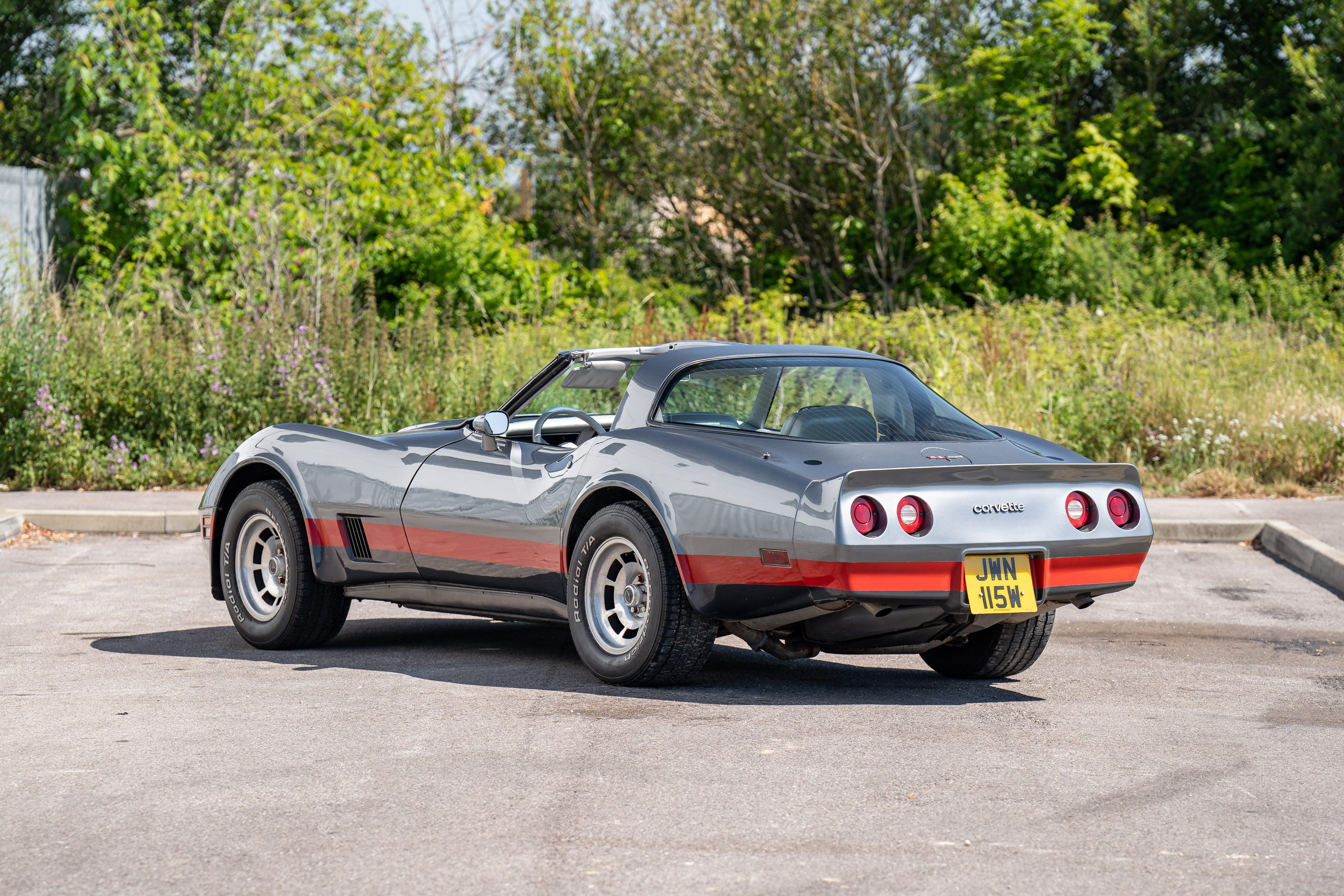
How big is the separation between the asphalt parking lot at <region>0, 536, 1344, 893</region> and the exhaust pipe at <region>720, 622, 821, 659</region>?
0.18 meters

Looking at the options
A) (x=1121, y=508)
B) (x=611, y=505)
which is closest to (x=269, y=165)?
(x=611, y=505)

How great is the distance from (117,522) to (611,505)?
7.30 metres

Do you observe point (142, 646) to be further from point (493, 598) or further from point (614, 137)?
point (614, 137)

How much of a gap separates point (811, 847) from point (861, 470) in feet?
5.57

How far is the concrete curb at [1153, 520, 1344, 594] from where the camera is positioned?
9.98 metres

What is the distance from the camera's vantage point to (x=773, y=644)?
5.98 m

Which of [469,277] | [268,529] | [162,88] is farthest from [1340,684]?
[162,88]

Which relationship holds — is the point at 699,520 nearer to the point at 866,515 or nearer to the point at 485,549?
the point at 866,515

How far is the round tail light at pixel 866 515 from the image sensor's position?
5.32 metres

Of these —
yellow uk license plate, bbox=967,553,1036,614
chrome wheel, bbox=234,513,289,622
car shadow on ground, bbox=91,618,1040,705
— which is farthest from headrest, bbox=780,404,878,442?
chrome wheel, bbox=234,513,289,622

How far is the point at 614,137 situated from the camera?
2634cm

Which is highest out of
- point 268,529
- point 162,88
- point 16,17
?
point 16,17

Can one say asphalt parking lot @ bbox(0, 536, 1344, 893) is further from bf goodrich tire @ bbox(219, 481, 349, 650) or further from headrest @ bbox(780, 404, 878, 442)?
headrest @ bbox(780, 404, 878, 442)

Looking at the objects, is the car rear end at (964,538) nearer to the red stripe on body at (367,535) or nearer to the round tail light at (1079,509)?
the round tail light at (1079,509)
